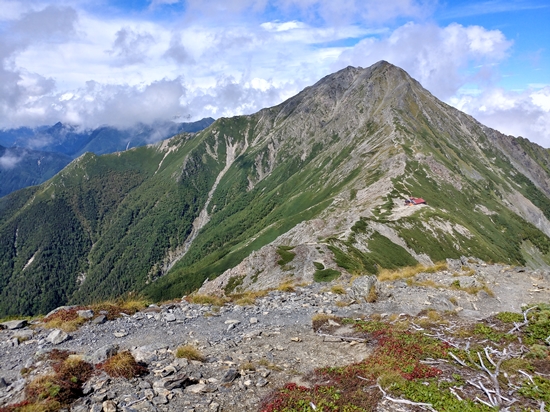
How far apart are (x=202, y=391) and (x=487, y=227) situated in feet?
660

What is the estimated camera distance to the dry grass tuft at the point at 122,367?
1656cm

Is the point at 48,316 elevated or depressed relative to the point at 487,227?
depressed

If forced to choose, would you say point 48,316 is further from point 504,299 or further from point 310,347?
point 504,299

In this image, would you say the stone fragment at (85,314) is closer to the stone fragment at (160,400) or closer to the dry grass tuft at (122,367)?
the dry grass tuft at (122,367)

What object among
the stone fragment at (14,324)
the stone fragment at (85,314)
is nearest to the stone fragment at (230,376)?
the stone fragment at (85,314)

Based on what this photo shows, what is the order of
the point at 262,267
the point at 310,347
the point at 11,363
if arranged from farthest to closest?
the point at 262,267 → the point at 310,347 → the point at 11,363

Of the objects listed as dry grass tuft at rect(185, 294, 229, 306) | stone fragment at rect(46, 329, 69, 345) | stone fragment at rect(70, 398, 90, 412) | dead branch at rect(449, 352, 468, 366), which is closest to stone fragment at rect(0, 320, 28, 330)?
stone fragment at rect(46, 329, 69, 345)

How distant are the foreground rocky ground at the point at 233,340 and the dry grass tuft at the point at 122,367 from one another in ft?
0.84

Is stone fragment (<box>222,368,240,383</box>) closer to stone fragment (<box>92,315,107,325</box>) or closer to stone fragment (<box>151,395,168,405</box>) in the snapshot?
stone fragment (<box>151,395,168,405</box>)

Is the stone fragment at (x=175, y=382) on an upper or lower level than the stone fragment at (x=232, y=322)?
lower

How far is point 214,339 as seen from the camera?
72.9 feet

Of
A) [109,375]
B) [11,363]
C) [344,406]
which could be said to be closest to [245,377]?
[344,406]

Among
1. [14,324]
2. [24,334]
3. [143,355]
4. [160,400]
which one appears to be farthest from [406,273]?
[14,324]

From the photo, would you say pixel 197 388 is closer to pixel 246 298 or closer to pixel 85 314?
pixel 85 314
